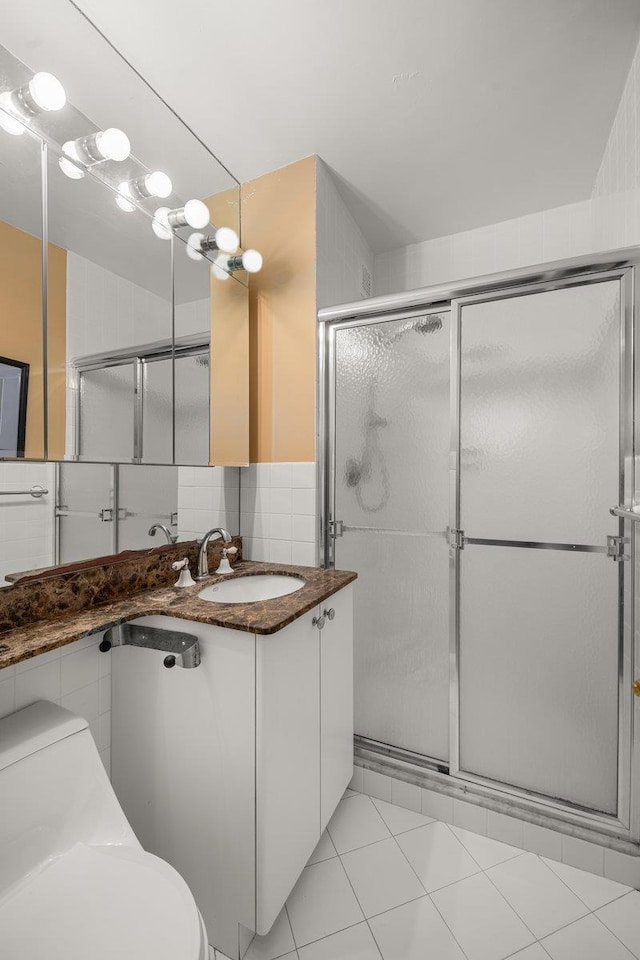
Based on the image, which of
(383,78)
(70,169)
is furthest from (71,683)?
(383,78)

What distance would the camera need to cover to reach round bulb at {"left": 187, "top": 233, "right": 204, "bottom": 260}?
1.60m

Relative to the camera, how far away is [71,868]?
89 cm

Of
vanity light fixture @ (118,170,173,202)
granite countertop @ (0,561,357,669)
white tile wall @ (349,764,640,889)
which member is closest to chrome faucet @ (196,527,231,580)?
granite countertop @ (0,561,357,669)

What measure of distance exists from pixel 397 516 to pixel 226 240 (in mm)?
1315

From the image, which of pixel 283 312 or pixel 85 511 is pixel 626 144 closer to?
pixel 283 312

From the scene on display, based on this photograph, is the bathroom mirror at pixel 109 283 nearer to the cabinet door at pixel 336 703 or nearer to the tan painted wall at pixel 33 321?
the tan painted wall at pixel 33 321

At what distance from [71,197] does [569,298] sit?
1.58m

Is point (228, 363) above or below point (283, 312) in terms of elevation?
below

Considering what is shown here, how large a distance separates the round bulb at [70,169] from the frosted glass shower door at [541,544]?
4.27 feet

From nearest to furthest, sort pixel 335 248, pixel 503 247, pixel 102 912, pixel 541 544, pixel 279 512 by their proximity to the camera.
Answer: pixel 102 912
pixel 541 544
pixel 279 512
pixel 335 248
pixel 503 247

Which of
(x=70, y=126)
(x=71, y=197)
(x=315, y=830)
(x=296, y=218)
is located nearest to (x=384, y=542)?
(x=315, y=830)

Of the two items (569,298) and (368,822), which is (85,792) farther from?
(569,298)

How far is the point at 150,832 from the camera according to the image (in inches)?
48.0

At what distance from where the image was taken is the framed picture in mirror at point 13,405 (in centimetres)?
103
